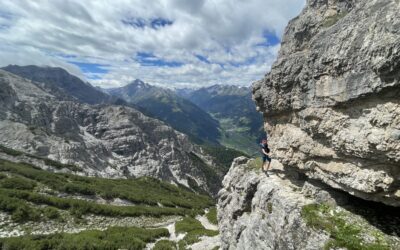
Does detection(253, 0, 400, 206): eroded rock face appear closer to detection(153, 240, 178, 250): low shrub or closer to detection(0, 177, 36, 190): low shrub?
detection(153, 240, 178, 250): low shrub

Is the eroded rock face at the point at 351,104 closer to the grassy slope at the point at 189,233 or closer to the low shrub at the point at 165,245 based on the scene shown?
the low shrub at the point at 165,245

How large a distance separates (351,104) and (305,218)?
24.2 ft

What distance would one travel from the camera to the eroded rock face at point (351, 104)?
47.7ft

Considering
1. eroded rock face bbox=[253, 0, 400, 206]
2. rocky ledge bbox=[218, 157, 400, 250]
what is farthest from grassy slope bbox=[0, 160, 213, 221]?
eroded rock face bbox=[253, 0, 400, 206]

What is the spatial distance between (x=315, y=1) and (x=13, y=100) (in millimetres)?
191597

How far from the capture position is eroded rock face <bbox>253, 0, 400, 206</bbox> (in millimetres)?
14547

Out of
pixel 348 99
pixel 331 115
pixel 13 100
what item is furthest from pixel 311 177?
pixel 13 100

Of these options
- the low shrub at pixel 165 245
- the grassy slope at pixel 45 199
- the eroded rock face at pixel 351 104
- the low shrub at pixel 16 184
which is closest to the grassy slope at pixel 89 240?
the low shrub at pixel 165 245

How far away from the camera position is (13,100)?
195250 mm

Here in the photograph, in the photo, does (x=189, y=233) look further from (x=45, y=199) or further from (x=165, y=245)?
(x=45, y=199)

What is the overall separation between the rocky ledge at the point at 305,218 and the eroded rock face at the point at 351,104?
5.31 feet

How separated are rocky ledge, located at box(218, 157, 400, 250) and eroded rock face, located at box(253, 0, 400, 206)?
5.31ft

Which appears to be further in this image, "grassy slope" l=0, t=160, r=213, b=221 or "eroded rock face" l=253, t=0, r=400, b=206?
"grassy slope" l=0, t=160, r=213, b=221

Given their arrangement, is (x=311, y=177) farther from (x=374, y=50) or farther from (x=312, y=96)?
(x=374, y=50)
